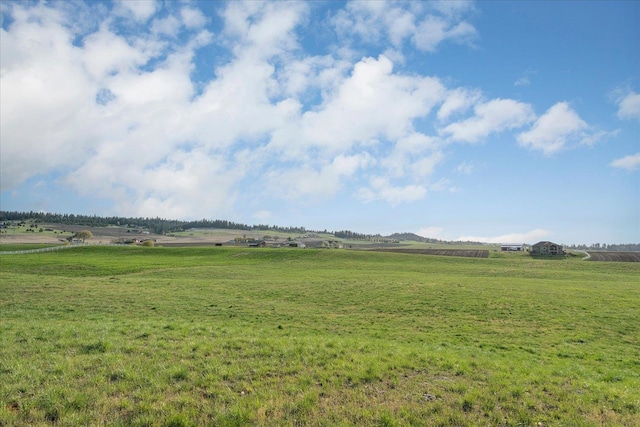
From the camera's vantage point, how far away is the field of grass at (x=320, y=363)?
8.89 metres

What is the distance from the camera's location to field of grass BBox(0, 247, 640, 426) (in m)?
8.89

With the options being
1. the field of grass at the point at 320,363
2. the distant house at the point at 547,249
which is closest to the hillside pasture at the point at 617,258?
the distant house at the point at 547,249

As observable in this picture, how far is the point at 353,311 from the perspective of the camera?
86.1 ft

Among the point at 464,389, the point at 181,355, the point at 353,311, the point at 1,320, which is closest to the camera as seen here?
the point at 464,389

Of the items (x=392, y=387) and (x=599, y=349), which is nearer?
(x=392, y=387)

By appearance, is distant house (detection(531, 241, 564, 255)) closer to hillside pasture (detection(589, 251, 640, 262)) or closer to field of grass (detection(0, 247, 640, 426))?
hillside pasture (detection(589, 251, 640, 262))

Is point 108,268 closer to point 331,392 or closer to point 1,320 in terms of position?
point 1,320

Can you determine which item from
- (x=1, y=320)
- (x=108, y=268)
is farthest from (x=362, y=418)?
(x=108, y=268)

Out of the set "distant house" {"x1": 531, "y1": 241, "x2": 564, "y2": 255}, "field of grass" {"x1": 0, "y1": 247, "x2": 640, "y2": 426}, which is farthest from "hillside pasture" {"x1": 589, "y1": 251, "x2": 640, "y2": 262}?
"field of grass" {"x1": 0, "y1": 247, "x2": 640, "y2": 426}

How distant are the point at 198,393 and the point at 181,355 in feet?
11.3

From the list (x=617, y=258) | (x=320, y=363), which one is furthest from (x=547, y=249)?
(x=320, y=363)

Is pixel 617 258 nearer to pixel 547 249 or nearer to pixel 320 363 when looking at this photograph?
pixel 547 249

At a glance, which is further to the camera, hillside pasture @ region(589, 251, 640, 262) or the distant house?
the distant house

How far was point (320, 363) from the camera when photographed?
1241 cm
